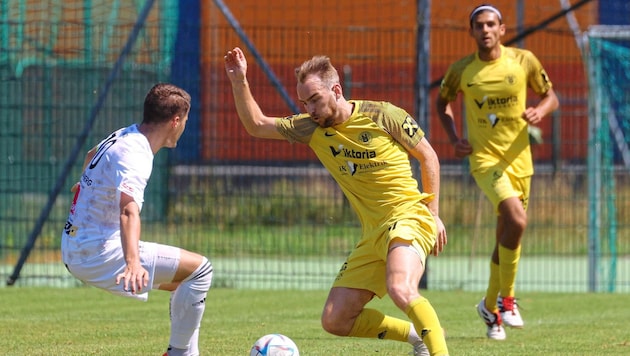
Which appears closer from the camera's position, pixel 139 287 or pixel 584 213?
pixel 139 287

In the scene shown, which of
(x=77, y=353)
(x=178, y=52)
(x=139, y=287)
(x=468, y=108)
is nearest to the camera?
(x=139, y=287)

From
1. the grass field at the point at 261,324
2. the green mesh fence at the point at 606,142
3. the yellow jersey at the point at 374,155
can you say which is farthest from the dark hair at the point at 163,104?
the green mesh fence at the point at 606,142

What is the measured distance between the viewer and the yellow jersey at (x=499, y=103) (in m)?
10.4

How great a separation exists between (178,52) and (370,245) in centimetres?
761

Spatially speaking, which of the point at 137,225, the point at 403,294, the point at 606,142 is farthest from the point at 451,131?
the point at 606,142

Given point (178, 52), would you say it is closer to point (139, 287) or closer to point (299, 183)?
point (299, 183)

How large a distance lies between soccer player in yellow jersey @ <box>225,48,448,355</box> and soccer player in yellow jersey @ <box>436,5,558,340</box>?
7.66 feet

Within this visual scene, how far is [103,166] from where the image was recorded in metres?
7.33

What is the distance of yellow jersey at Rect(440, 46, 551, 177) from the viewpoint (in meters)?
10.4

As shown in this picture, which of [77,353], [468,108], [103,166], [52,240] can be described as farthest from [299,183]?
[103,166]

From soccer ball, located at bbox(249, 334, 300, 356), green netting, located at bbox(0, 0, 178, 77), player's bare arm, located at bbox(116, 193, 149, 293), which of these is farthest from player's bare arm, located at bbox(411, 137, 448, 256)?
green netting, located at bbox(0, 0, 178, 77)

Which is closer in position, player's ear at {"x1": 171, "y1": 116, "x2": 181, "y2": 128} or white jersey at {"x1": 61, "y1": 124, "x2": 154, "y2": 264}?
white jersey at {"x1": 61, "y1": 124, "x2": 154, "y2": 264}

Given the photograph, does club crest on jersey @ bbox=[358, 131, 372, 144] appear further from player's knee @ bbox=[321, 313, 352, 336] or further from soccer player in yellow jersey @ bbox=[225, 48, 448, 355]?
player's knee @ bbox=[321, 313, 352, 336]

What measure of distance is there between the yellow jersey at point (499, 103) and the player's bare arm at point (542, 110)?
9 cm
